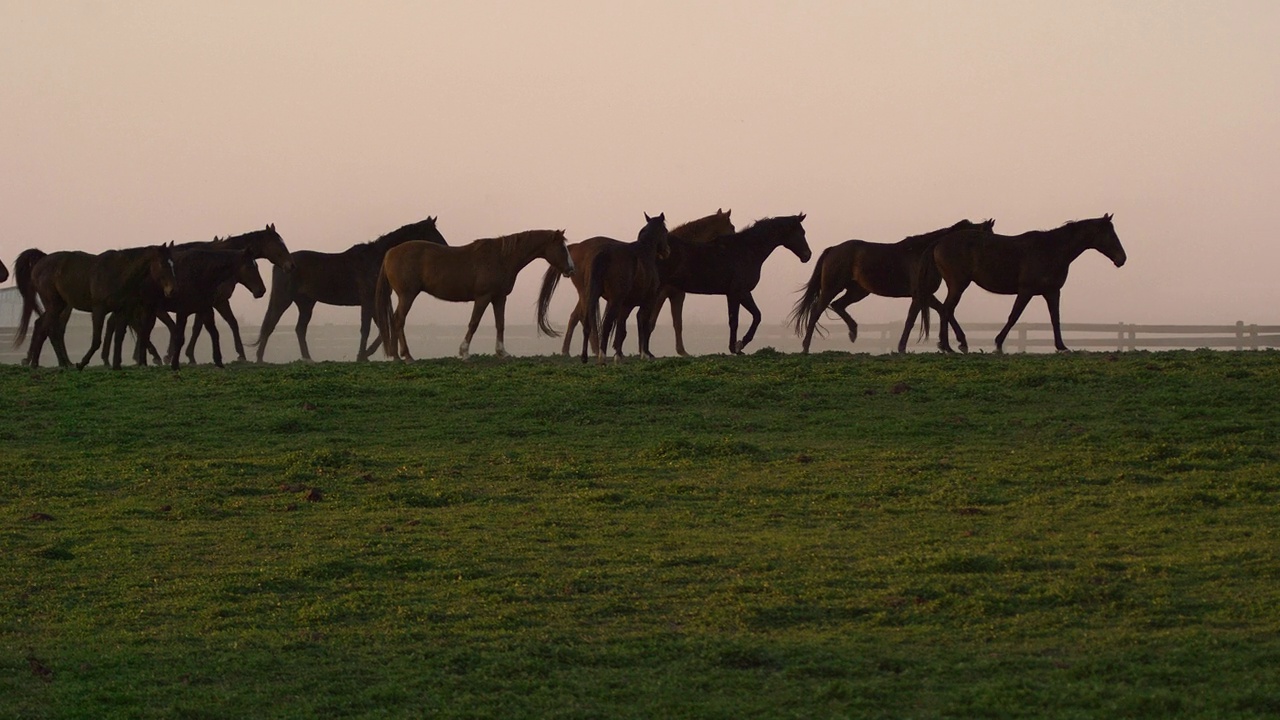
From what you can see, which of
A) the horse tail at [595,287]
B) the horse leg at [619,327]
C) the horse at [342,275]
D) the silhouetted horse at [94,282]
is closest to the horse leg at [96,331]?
the silhouetted horse at [94,282]

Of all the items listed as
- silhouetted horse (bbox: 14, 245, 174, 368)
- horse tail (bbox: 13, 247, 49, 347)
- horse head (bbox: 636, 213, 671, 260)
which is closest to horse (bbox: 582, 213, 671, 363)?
horse head (bbox: 636, 213, 671, 260)

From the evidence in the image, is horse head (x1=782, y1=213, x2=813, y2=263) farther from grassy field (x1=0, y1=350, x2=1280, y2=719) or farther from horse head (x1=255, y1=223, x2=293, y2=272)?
horse head (x1=255, y1=223, x2=293, y2=272)

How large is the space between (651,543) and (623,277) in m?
10.0

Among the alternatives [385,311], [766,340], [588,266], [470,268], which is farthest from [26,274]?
[766,340]

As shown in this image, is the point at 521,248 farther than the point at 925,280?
Yes

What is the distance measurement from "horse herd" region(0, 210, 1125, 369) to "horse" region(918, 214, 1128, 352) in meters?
0.02

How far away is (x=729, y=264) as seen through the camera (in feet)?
73.4

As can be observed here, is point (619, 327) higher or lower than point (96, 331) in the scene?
lower

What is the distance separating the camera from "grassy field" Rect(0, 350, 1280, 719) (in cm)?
688

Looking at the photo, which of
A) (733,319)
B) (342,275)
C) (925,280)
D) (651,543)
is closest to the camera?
(651,543)

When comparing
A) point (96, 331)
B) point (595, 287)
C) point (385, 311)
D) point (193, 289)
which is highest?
point (193, 289)

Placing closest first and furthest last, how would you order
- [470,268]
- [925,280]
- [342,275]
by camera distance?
[925,280] < [470,268] < [342,275]

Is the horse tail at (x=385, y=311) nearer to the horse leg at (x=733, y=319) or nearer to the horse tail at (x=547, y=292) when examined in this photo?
the horse tail at (x=547, y=292)

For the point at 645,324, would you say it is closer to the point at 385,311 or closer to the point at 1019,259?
the point at 385,311
